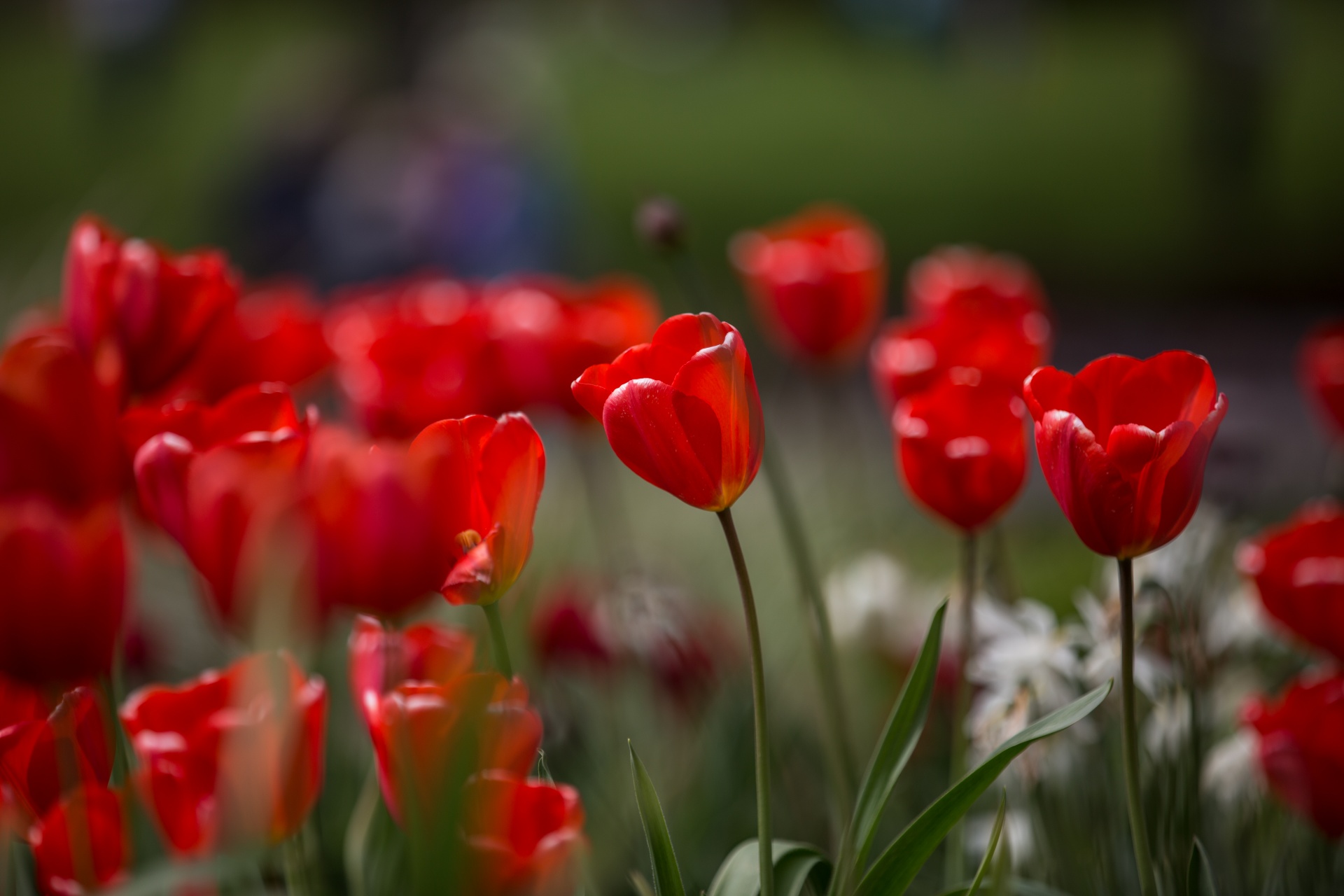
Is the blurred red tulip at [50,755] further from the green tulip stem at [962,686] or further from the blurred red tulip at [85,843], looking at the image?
the green tulip stem at [962,686]

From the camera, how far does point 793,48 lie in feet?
35.9

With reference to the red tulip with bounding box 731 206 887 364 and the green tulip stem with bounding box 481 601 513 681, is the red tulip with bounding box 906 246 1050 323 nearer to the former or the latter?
the red tulip with bounding box 731 206 887 364

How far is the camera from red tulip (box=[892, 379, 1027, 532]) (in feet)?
1.77

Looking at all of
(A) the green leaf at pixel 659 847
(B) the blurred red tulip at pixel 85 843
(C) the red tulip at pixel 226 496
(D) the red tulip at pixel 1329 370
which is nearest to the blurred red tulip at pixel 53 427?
(C) the red tulip at pixel 226 496

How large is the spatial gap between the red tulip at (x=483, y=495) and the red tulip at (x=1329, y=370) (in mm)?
528

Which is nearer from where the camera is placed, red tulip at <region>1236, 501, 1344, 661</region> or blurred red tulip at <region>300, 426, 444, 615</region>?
blurred red tulip at <region>300, 426, 444, 615</region>

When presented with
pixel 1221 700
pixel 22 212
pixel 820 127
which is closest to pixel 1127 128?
pixel 820 127

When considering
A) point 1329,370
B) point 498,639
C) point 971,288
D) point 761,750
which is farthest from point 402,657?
point 1329,370

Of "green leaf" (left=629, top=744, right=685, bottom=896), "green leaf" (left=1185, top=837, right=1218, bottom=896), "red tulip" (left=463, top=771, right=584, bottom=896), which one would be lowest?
"green leaf" (left=1185, top=837, right=1218, bottom=896)

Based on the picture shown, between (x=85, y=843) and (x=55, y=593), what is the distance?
0.28 feet

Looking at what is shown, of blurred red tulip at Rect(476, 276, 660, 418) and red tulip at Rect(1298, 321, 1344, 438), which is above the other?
blurred red tulip at Rect(476, 276, 660, 418)

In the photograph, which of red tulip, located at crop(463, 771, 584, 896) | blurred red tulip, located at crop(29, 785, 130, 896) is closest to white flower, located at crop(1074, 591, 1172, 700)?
red tulip, located at crop(463, 771, 584, 896)

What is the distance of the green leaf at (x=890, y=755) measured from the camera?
0.44 m

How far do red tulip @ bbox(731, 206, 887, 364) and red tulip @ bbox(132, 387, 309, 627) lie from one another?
1.60ft
